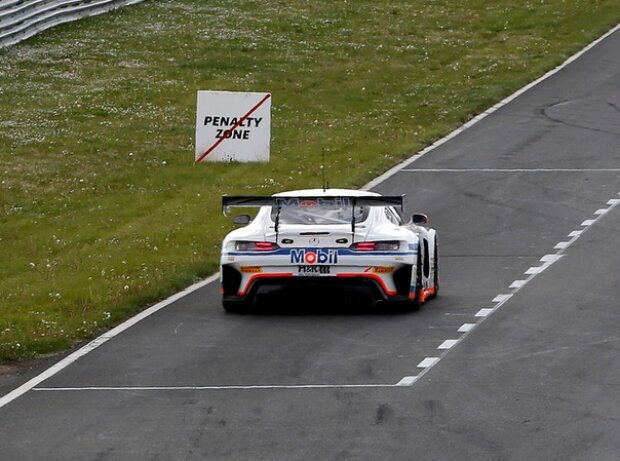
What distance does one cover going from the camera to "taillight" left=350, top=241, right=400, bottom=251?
1614 centimetres

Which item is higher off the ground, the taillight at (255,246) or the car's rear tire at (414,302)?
the taillight at (255,246)

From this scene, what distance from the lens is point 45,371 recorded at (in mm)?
14211

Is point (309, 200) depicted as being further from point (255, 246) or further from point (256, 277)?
point (256, 277)

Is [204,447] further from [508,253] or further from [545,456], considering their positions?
[508,253]

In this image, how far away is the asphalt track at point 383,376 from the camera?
10930mm

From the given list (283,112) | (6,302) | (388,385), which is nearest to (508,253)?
(6,302)

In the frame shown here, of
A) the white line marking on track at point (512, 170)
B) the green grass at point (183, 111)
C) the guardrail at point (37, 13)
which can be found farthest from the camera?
the guardrail at point (37, 13)

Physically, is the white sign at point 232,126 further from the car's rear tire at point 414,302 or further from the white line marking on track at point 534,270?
the car's rear tire at point 414,302

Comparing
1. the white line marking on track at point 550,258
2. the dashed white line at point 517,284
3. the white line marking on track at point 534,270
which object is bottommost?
the dashed white line at point 517,284

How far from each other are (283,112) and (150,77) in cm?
559

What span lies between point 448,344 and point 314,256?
2.03 m

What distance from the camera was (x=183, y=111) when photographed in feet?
116

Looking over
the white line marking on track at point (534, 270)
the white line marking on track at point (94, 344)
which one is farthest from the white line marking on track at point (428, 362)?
the white line marking on track at point (534, 270)

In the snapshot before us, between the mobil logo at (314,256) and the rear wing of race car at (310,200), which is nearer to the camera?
the mobil logo at (314,256)
